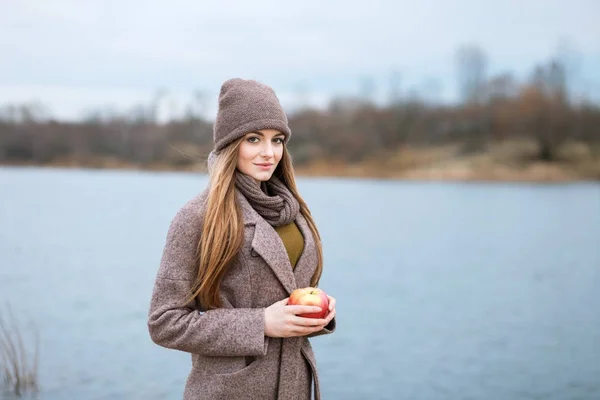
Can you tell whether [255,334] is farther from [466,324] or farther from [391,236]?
[391,236]

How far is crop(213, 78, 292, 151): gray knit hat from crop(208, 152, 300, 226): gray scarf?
14 centimetres

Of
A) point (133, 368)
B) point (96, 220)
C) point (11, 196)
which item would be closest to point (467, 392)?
point (133, 368)

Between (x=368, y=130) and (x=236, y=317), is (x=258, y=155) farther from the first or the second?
(x=368, y=130)

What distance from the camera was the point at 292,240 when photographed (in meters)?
2.63

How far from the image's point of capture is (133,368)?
11.3 m

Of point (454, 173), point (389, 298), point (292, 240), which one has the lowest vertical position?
point (389, 298)

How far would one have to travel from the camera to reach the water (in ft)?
36.4

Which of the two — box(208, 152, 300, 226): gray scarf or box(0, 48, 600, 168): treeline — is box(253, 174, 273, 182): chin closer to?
box(208, 152, 300, 226): gray scarf

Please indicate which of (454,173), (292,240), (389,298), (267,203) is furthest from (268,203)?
(454,173)

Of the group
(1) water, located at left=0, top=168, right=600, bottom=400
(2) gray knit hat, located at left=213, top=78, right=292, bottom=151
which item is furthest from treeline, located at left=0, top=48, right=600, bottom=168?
(2) gray knit hat, located at left=213, top=78, right=292, bottom=151

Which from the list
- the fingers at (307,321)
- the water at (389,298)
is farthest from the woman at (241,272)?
the water at (389,298)

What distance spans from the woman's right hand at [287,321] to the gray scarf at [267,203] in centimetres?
31

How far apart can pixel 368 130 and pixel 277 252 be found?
56.4 meters

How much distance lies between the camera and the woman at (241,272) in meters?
2.43
